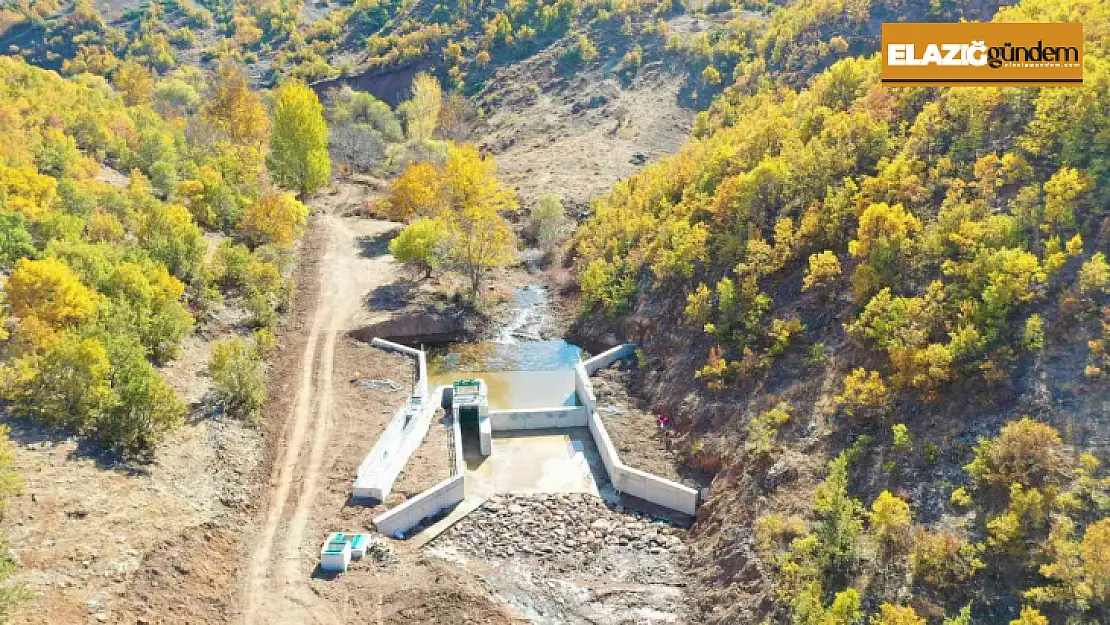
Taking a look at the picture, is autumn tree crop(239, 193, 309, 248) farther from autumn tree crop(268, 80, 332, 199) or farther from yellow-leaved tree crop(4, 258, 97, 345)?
yellow-leaved tree crop(4, 258, 97, 345)

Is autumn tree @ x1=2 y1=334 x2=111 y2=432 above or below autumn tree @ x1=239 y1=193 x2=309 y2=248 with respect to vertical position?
below

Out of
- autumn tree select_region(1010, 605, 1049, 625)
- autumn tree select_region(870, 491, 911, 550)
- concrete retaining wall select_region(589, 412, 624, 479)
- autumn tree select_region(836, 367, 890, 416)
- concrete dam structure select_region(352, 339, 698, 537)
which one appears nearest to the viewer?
autumn tree select_region(1010, 605, 1049, 625)

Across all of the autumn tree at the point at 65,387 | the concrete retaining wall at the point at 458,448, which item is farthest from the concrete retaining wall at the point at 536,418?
the autumn tree at the point at 65,387

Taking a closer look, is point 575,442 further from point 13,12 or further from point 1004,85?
point 13,12

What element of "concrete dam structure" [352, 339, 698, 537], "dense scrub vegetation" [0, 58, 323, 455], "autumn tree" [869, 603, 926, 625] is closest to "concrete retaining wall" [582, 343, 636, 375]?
"concrete dam structure" [352, 339, 698, 537]

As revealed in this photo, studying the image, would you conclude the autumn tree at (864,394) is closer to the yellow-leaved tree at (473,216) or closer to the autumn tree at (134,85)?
the yellow-leaved tree at (473,216)
